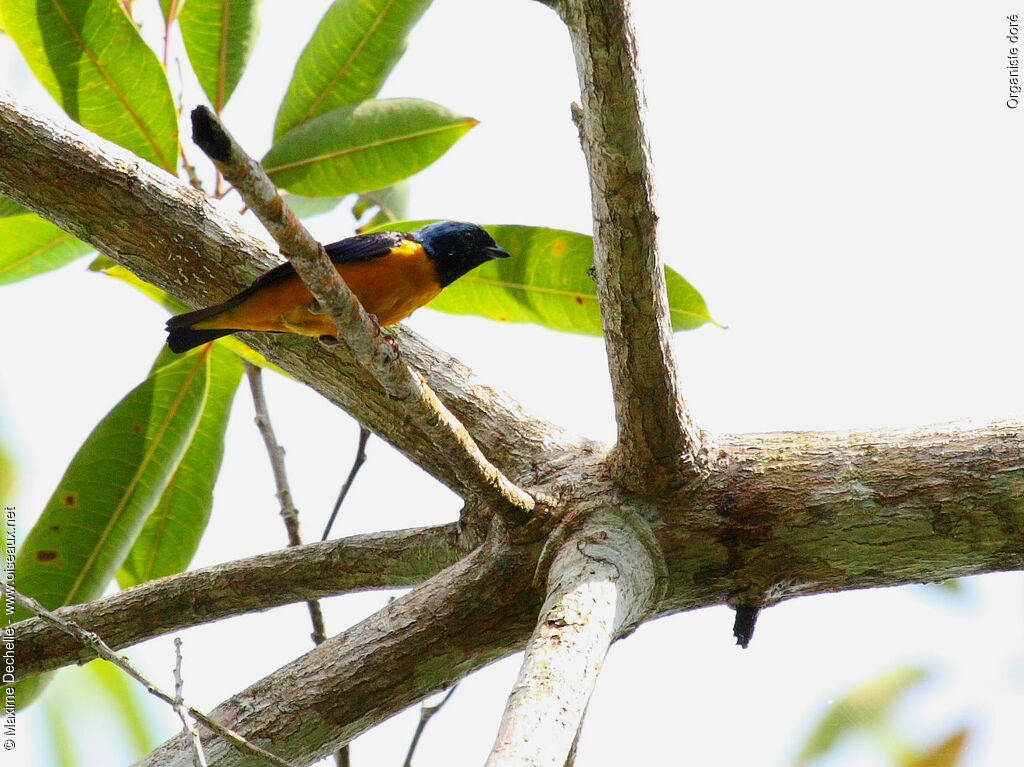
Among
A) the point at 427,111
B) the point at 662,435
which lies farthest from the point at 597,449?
the point at 427,111

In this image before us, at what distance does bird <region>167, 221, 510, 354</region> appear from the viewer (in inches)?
132

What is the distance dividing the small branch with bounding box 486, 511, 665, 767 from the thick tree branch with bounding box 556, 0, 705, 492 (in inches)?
8.7

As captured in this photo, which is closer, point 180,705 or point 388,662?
point 180,705

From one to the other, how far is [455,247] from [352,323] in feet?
4.71

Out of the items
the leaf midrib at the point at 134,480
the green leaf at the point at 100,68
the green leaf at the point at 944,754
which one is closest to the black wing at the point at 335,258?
the leaf midrib at the point at 134,480

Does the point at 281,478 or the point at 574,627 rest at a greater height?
the point at 281,478

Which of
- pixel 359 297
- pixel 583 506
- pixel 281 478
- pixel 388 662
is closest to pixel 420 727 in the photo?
pixel 388 662

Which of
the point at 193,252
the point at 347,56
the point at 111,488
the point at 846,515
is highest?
the point at 347,56

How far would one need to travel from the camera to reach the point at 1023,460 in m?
2.80

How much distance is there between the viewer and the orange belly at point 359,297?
11.0 ft

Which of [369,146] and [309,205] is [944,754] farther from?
[309,205]

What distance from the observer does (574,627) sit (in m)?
2.40

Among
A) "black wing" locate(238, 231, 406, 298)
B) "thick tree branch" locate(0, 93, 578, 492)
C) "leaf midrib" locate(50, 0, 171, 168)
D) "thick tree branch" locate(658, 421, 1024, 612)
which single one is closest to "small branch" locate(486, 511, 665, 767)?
"thick tree branch" locate(658, 421, 1024, 612)

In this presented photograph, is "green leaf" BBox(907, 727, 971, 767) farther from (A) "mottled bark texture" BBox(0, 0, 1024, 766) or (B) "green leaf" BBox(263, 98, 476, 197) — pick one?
(B) "green leaf" BBox(263, 98, 476, 197)
